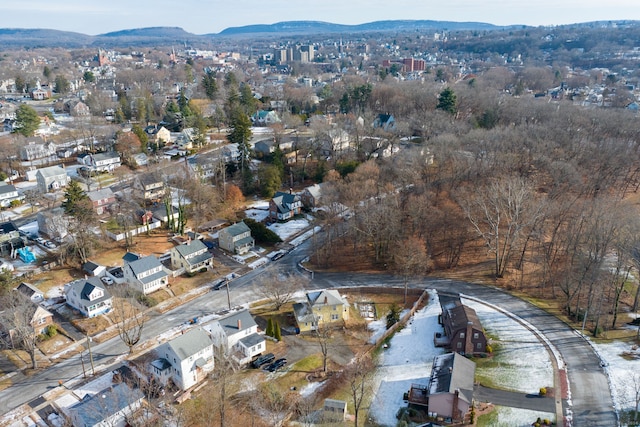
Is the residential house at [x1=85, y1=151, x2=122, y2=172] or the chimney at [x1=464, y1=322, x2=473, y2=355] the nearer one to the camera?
the chimney at [x1=464, y1=322, x2=473, y2=355]

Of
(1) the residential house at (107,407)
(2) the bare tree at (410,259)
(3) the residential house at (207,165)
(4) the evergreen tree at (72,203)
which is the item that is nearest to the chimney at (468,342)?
(2) the bare tree at (410,259)

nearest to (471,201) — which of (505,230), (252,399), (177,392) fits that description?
(505,230)

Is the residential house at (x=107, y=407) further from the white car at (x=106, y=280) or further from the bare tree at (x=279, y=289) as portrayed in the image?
the white car at (x=106, y=280)

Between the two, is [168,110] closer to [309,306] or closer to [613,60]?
[309,306]

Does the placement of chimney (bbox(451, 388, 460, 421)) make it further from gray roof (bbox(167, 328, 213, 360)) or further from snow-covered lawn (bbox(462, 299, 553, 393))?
gray roof (bbox(167, 328, 213, 360))

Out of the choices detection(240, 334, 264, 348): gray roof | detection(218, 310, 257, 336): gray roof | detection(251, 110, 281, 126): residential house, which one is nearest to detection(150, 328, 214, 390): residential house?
detection(218, 310, 257, 336): gray roof
